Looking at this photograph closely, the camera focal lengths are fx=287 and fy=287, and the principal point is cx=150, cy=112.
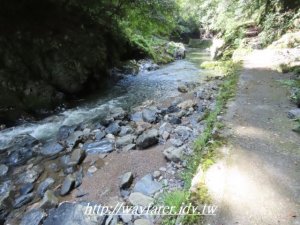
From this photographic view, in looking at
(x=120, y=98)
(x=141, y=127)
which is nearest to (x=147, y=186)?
(x=141, y=127)

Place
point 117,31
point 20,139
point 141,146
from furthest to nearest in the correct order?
point 117,31, point 20,139, point 141,146

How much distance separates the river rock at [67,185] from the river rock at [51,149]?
115 centimetres

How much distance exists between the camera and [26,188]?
4320 millimetres

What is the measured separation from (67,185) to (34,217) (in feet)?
2.14

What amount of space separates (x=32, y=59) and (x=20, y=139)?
271 centimetres

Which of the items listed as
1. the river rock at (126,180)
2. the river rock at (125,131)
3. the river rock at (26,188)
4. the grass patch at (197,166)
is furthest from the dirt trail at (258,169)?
the river rock at (26,188)

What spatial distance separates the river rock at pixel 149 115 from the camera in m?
6.27

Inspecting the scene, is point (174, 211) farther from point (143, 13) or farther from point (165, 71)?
point (165, 71)

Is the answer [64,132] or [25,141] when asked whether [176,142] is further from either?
[25,141]

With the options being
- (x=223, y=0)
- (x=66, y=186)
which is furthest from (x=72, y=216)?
(x=223, y=0)

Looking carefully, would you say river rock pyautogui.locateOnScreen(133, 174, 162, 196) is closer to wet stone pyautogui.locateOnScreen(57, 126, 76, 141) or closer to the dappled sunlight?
the dappled sunlight

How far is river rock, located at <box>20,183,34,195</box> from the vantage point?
14.0 feet

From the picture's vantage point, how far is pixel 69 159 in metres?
5.00

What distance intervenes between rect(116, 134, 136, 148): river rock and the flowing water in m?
1.62
